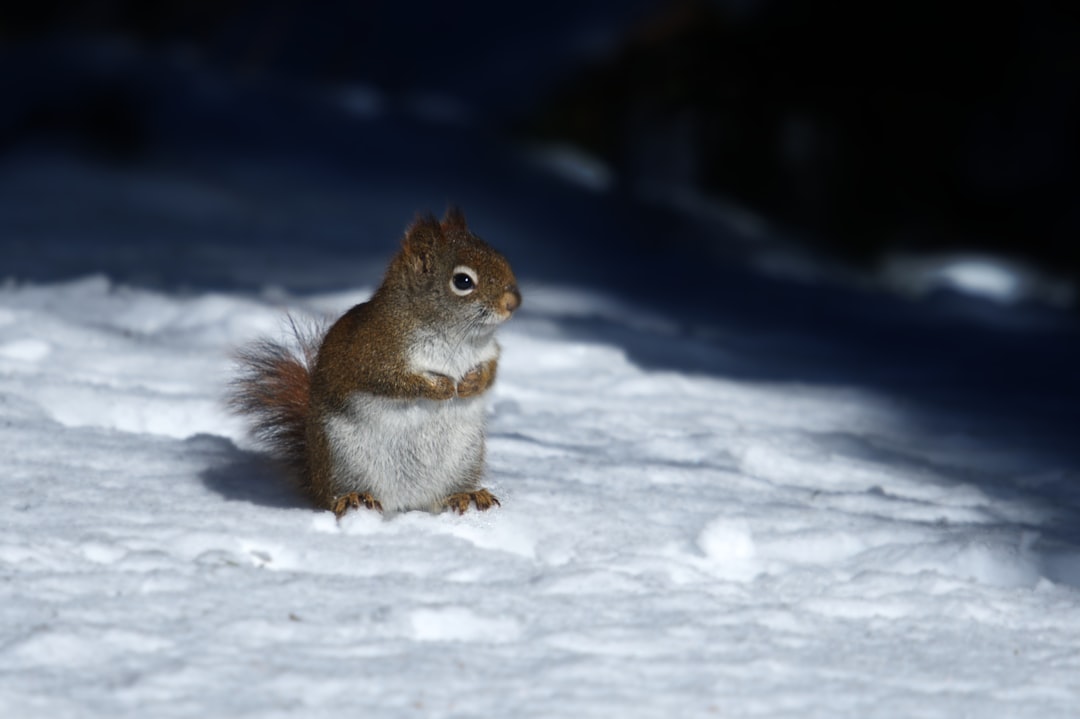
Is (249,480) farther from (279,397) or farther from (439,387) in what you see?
(439,387)

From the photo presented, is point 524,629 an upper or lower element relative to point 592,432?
lower

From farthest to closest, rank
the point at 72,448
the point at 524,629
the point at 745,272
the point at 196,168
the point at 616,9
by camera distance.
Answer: the point at 616,9 → the point at 196,168 → the point at 745,272 → the point at 72,448 → the point at 524,629

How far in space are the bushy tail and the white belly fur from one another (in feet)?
0.73

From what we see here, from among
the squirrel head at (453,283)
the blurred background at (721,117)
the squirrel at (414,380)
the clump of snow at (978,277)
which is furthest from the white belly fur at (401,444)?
the clump of snow at (978,277)

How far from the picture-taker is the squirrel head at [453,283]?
8.06ft

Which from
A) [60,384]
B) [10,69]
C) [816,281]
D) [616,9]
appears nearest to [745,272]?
[816,281]

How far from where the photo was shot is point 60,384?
10.7ft

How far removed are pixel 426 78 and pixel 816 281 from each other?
3.72 metres

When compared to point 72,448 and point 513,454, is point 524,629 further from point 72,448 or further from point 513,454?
point 72,448

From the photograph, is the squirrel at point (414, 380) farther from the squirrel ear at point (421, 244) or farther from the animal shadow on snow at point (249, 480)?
the animal shadow on snow at point (249, 480)

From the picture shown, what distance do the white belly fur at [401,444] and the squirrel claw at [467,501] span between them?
54 mm

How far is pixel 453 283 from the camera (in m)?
2.46

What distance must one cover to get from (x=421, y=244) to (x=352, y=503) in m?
0.51

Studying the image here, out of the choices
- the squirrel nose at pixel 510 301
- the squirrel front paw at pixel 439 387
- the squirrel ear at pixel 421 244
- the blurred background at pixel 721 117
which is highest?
the blurred background at pixel 721 117
